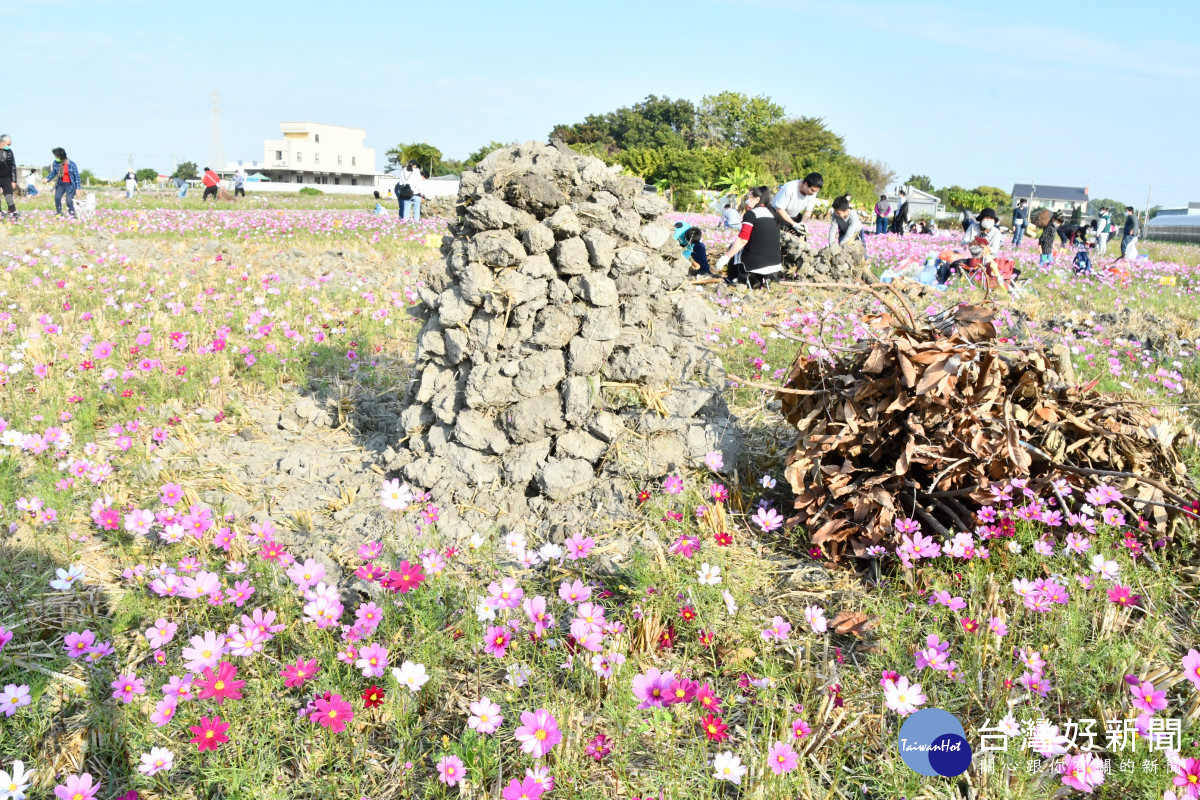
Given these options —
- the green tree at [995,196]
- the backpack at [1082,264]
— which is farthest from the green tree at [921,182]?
the backpack at [1082,264]

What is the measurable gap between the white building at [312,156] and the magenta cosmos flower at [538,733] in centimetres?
9934

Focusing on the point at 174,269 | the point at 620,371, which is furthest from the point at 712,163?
the point at 620,371

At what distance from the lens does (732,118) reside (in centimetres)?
7419

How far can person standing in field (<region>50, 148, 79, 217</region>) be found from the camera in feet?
46.6

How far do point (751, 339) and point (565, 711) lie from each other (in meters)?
4.70

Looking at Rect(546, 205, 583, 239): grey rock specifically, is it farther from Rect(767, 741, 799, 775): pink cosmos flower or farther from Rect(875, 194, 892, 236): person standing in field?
Rect(875, 194, 892, 236): person standing in field

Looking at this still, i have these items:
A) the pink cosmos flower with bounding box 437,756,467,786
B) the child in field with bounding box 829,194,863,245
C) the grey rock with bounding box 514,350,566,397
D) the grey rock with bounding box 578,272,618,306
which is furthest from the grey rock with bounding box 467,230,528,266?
the child in field with bounding box 829,194,863,245

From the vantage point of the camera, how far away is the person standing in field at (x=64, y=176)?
14195mm

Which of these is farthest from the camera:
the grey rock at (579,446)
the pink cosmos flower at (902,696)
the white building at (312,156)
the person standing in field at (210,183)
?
the white building at (312,156)

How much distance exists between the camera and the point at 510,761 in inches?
83.7

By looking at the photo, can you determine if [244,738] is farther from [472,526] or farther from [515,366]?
[515,366]

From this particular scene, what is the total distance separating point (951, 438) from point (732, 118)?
255 ft

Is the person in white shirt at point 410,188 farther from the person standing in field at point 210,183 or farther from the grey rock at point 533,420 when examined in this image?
the grey rock at point 533,420

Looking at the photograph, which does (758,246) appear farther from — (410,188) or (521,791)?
(410,188)
